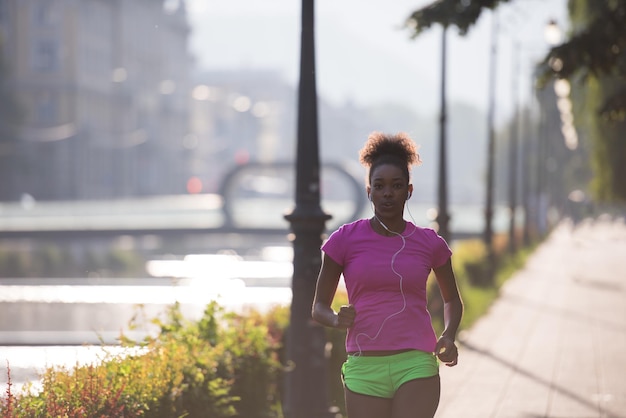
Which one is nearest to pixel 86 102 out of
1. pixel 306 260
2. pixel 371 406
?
pixel 306 260

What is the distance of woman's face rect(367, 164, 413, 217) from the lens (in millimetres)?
5255

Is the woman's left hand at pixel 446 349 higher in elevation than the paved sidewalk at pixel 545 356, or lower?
higher

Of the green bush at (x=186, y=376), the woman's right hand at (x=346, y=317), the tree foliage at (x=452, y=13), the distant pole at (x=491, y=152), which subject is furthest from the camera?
the distant pole at (x=491, y=152)

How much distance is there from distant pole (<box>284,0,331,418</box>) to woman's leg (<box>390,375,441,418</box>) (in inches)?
175

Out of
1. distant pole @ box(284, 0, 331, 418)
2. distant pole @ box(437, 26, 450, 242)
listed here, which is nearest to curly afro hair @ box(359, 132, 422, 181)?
distant pole @ box(284, 0, 331, 418)

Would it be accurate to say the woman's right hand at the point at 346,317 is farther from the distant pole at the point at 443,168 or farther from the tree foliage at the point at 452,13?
the distant pole at the point at 443,168

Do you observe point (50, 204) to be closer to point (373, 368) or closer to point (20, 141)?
point (20, 141)

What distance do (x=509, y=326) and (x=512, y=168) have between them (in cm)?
2671

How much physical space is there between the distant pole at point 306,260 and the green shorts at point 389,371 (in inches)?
172

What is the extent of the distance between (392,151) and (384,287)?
1.92 feet

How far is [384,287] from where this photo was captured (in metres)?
5.18

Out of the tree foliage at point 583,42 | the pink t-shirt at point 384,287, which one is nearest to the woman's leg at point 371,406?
the pink t-shirt at point 384,287

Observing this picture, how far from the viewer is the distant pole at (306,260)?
9.64 meters

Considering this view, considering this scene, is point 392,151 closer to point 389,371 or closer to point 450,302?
point 450,302
